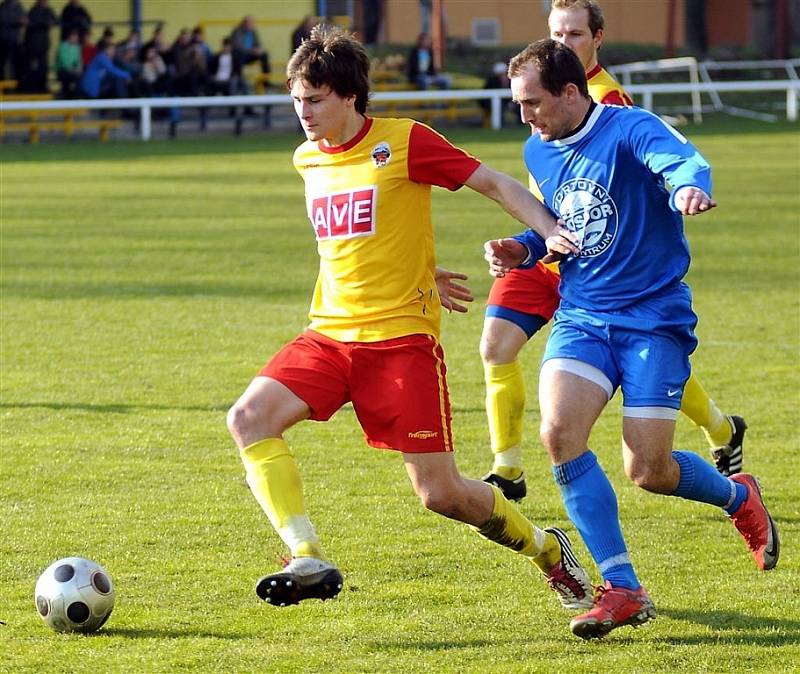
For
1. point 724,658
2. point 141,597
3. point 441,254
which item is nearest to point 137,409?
point 141,597

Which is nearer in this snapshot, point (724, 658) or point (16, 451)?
point (724, 658)

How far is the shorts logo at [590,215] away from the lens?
16.7ft

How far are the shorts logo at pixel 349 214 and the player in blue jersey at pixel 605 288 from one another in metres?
0.47

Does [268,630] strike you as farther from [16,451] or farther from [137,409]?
[137,409]

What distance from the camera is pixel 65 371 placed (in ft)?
30.7

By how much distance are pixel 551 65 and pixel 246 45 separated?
2538 centimetres

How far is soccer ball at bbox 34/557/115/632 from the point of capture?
4750 mm

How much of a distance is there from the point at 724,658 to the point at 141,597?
1.95 m

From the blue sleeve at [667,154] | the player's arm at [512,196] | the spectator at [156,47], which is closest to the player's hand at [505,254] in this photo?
the player's arm at [512,196]

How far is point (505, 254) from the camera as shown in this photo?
205 inches

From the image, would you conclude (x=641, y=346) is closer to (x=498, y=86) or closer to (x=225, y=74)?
(x=225, y=74)

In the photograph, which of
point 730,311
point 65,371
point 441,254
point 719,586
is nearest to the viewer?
point 719,586

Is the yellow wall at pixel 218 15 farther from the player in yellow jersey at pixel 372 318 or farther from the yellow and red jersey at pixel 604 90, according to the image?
the player in yellow jersey at pixel 372 318

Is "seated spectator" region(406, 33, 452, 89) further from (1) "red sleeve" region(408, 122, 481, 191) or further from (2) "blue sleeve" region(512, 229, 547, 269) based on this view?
(1) "red sleeve" region(408, 122, 481, 191)
